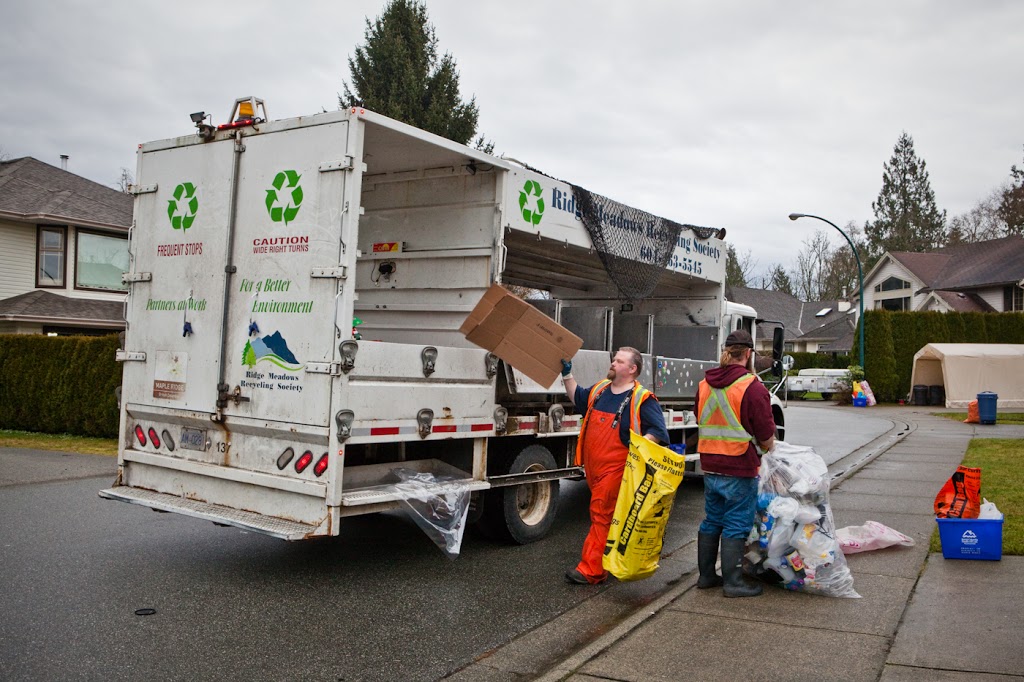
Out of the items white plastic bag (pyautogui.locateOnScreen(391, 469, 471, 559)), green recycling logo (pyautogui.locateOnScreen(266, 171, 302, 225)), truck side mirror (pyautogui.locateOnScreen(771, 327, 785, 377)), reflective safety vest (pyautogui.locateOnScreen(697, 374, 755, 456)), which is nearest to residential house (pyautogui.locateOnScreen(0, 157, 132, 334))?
truck side mirror (pyautogui.locateOnScreen(771, 327, 785, 377))

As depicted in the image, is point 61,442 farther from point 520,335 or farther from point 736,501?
point 736,501

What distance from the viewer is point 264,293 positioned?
→ 5801 mm

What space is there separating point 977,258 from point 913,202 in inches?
952

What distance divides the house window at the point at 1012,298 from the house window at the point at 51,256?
4151cm

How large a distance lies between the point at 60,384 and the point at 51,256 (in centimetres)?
924

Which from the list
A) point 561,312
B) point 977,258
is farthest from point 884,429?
point 977,258

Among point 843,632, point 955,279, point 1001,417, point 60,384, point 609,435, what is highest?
point 955,279

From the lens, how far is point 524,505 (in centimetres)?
732

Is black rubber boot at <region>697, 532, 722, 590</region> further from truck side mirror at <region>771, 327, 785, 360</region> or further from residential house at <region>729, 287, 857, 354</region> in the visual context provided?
residential house at <region>729, 287, 857, 354</region>

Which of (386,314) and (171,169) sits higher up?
(171,169)

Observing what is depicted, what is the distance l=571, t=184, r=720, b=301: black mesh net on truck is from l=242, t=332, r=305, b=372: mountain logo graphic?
3.21 m

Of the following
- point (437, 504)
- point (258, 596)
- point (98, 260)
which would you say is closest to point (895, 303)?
point (98, 260)

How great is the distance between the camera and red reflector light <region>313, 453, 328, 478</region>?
17.5 ft

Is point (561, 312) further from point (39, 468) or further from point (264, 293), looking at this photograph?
point (39, 468)
